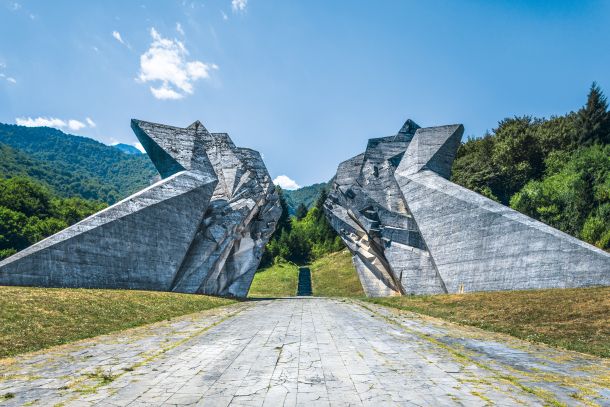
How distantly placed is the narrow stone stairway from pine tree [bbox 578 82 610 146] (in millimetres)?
30141

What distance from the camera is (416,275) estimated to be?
2109 centimetres

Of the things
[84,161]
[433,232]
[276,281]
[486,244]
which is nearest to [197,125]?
[433,232]

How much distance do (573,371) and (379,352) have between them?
9.49 ft

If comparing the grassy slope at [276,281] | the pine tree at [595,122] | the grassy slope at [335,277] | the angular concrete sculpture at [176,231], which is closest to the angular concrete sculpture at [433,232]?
the angular concrete sculpture at [176,231]

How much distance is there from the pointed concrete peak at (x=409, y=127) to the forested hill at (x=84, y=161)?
303 feet

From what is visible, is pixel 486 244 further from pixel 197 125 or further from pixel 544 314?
pixel 197 125

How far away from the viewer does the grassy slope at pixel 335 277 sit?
35.4 m

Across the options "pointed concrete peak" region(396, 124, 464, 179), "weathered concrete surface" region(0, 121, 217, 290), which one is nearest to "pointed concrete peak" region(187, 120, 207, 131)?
"weathered concrete surface" region(0, 121, 217, 290)

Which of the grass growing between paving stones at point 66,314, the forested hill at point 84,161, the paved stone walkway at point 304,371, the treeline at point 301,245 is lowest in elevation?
the paved stone walkway at point 304,371

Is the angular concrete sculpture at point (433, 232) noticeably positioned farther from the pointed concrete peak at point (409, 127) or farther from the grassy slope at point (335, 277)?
the grassy slope at point (335, 277)

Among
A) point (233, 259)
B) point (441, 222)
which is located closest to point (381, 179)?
point (441, 222)

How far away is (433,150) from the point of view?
24.3 metres

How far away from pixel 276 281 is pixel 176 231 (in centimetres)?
2528

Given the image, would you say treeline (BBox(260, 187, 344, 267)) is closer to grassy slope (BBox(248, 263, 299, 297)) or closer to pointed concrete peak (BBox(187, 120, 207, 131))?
grassy slope (BBox(248, 263, 299, 297))
